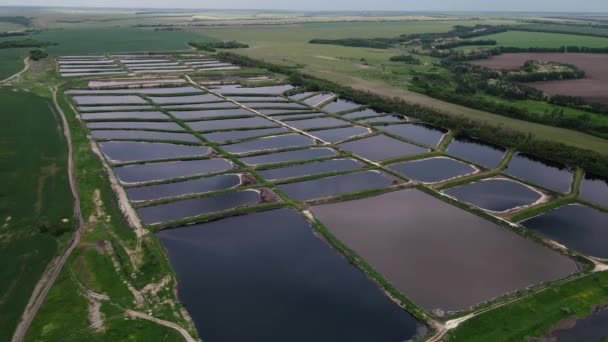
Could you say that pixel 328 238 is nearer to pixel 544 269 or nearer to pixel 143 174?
pixel 544 269

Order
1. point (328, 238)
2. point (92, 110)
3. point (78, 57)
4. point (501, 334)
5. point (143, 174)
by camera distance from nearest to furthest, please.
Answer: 1. point (501, 334)
2. point (328, 238)
3. point (143, 174)
4. point (92, 110)
5. point (78, 57)

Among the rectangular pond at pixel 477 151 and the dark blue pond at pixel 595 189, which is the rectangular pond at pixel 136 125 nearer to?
the rectangular pond at pixel 477 151

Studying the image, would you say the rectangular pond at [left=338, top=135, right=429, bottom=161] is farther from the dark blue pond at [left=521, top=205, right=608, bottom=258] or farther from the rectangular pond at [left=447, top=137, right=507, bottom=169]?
the dark blue pond at [left=521, top=205, right=608, bottom=258]

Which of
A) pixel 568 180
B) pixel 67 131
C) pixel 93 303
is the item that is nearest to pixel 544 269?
pixel 568 180

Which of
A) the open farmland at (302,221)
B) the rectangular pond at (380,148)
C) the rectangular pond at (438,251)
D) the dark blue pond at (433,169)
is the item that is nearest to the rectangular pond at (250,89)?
the open farmland at (302,221)

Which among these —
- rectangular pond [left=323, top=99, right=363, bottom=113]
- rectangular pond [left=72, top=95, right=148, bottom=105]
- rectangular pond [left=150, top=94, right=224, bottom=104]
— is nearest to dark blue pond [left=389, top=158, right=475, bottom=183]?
rectangular pond [left=323, top=99, right=363, bottom=113]

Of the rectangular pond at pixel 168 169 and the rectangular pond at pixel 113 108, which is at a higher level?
the rectangular pond at pixel 113 108
